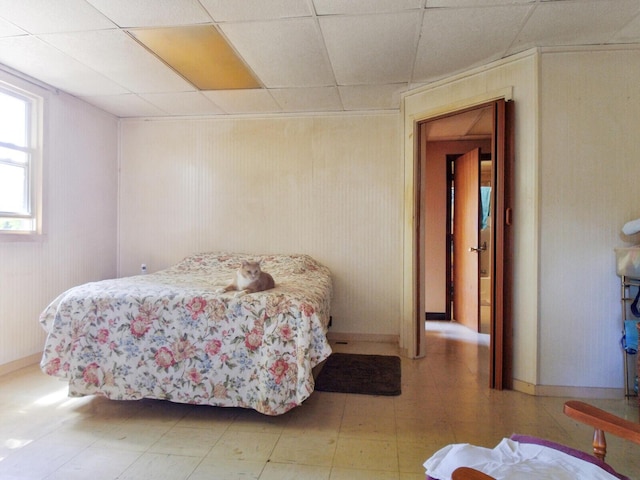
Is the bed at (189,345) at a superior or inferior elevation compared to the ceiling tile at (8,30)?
inferior

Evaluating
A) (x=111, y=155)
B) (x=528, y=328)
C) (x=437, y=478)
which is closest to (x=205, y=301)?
(x=437, y=478)

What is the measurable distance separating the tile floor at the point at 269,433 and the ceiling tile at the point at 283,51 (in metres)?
2.39

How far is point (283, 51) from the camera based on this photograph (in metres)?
2.52

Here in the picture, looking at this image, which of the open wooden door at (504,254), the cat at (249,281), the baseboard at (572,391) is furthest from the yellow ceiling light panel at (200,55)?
the baseboard at (572,391)

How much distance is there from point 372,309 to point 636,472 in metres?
2.29

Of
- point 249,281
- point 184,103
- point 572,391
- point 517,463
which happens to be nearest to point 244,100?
point 184,103

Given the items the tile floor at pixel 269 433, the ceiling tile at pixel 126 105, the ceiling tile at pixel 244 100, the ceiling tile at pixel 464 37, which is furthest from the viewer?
the ceiling tile at pixel 126 105

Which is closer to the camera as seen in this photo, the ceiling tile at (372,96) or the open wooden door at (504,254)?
the open wooden door at (504,254)

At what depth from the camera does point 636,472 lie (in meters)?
1.59

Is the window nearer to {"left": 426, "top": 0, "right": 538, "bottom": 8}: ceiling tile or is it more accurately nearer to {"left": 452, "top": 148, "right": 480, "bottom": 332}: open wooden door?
{"left": 426, "top": 0, "right": 538, "bottom": 8}: ceiling tile

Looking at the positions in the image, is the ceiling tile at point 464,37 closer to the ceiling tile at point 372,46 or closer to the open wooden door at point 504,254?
the ceiling tile at point 372,46

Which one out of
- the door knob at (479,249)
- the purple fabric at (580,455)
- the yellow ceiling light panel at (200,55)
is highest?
the yellow ceiling light panel at (200,55)

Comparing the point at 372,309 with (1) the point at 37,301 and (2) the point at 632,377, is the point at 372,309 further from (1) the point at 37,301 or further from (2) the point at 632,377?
(1) the point at 37,301

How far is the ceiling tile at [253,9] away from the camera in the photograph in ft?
6.55
